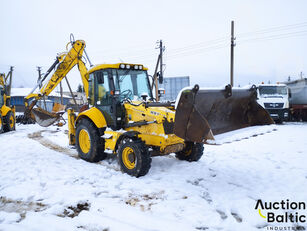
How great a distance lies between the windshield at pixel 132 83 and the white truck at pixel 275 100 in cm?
1008

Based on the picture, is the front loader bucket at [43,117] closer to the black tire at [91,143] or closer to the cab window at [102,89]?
the black tire at [91,143]

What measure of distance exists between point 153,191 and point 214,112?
1828mm

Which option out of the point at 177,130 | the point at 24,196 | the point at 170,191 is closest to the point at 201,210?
the point at 170,191

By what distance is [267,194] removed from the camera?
386cm

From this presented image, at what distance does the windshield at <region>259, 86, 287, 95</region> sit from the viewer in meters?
14.4

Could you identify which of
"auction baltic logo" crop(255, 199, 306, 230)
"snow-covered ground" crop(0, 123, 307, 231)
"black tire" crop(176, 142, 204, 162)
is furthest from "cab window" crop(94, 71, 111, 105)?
"auction baltic logo" crop(255, 199, 306, 230)

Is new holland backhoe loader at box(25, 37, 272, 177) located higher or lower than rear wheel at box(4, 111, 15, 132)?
higher

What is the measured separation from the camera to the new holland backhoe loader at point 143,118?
383cm

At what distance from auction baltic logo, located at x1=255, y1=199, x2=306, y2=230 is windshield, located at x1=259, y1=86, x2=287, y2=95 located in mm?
12205

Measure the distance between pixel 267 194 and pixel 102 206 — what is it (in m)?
2.68

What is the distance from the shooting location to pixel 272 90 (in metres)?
14.4

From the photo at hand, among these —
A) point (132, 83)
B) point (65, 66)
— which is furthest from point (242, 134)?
point (65, 66)

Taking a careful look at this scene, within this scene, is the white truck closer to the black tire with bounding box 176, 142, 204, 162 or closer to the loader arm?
the black tire with bounding box 176, 142, 204, 162

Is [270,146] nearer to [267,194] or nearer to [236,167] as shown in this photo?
[236,167]
